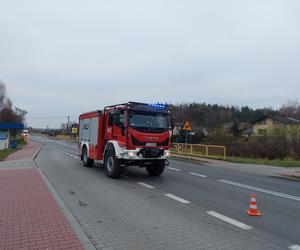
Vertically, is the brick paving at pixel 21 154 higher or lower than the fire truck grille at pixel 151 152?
lower

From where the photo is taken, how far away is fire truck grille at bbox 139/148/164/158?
1333 cm

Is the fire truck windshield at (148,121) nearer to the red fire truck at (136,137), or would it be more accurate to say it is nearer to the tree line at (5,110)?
the red fire truck at (136,137)

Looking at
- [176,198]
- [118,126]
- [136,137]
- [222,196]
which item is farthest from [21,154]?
[222,196]

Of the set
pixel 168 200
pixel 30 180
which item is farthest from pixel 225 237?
pixel 30 180

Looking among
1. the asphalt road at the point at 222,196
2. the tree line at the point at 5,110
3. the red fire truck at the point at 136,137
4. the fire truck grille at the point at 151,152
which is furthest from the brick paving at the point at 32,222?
the tree line at the point at 5,110

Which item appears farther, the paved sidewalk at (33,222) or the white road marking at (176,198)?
the white road marking at (176,198)

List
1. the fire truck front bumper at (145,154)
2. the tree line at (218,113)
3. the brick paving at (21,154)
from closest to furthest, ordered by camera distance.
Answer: the fire truck front bumper at (145,154) < the brick paving at (21,154) < the tree line at (218,113)

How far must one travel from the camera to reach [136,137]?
13.2 meters

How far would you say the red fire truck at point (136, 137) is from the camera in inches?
521

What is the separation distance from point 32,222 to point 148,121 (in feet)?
25.2

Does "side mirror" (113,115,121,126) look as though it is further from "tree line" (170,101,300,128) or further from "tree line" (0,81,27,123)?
"tree line" (170,101,300,128)

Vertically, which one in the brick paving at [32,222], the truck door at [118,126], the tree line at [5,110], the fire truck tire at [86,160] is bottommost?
the brick paving at [32,222]

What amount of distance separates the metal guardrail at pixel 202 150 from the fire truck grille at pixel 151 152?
13.4 meters

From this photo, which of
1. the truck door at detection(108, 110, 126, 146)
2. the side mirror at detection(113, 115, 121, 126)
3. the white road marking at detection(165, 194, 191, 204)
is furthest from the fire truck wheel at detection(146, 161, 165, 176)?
the white road marking at detection(165, 194, 191, 204)
